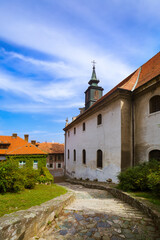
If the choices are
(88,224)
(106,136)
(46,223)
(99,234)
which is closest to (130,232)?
(99,234)

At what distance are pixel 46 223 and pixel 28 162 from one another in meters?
16.9

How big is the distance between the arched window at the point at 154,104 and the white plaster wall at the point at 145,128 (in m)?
0.19

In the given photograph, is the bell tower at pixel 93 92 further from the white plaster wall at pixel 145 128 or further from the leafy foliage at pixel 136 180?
the leafy foliage at pixel 136 180

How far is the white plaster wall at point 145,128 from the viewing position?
28.7ft

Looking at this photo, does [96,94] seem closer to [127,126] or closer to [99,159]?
[99,159]

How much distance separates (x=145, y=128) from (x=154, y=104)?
1691 mm

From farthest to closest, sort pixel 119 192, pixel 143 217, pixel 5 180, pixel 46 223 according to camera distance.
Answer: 1. pixel 119 192
2. pixel 5 180
3. pixel 143 217
4. pixel 46 223

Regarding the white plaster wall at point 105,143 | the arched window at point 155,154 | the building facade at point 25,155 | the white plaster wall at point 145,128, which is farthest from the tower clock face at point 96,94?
the arched window at point 155,154

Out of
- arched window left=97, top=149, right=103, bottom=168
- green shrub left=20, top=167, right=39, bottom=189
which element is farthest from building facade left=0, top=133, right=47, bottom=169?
green shrub left=20, top=167, right=39, bottom=189

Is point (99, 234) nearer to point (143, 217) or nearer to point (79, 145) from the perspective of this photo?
point (143, 217)

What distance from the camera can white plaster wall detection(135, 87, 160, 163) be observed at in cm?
873

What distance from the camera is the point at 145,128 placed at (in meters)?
9.45

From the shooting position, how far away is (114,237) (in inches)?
115

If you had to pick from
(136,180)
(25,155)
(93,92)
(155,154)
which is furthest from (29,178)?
(93,92)
